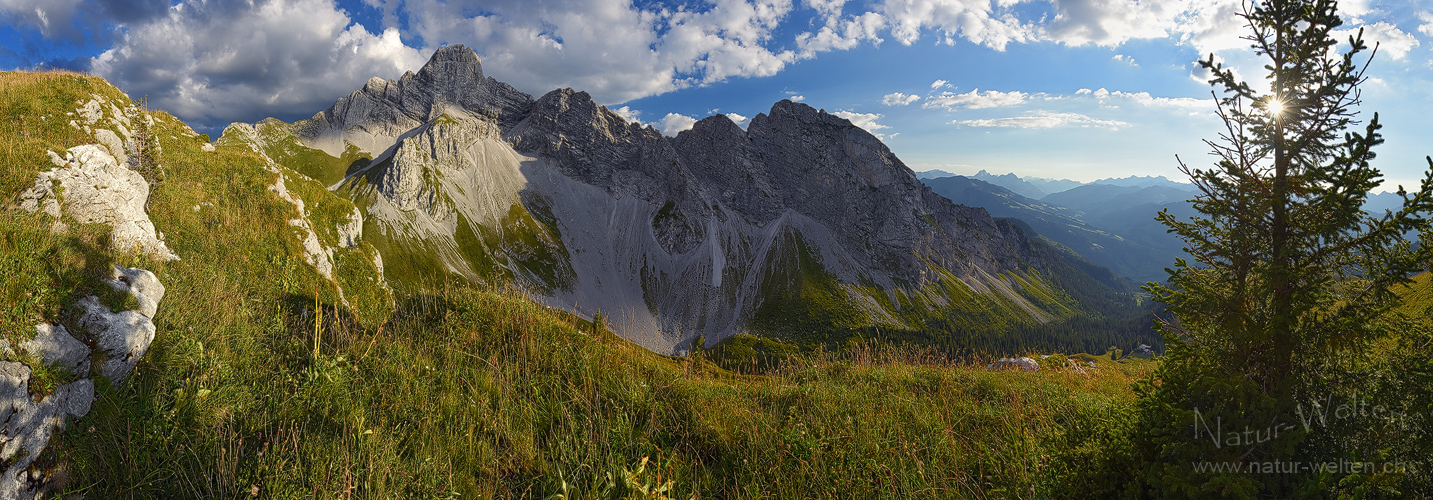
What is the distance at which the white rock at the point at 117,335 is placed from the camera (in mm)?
5578

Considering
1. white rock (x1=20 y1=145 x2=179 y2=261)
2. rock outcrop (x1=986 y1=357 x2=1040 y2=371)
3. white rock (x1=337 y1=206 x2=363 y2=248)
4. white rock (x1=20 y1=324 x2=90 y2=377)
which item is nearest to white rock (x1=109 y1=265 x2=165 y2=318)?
white rock (x1=20 y1=324 x2=90 y2=377)

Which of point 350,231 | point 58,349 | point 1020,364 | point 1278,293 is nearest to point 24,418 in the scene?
point 58,349

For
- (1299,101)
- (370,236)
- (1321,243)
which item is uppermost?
(1299,101)

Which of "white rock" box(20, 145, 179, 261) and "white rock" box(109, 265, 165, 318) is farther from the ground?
"white rock" box(20, 145, 179, 261)

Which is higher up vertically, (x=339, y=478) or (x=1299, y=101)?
(x=1299, y=101)

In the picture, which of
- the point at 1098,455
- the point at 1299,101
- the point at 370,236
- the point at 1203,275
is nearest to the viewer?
the point at 1098,455

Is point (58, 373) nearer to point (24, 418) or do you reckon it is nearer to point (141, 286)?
point (24, 418)

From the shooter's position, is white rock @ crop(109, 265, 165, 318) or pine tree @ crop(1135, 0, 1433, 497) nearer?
pine tree @ crop(1135, 0, 1433, 497)

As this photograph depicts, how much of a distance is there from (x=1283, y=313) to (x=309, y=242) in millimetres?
21560

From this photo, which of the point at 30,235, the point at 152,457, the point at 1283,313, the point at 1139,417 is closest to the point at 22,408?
the point at 152,457

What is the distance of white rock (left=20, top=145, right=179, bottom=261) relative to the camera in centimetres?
884

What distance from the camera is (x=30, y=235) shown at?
22.3 feet

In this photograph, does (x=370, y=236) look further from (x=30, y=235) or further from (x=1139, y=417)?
(x=1139, y=417)

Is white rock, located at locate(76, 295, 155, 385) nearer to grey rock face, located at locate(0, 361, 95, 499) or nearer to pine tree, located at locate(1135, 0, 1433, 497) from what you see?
grey rock face, located at locate(0, 361, 95, 499)
